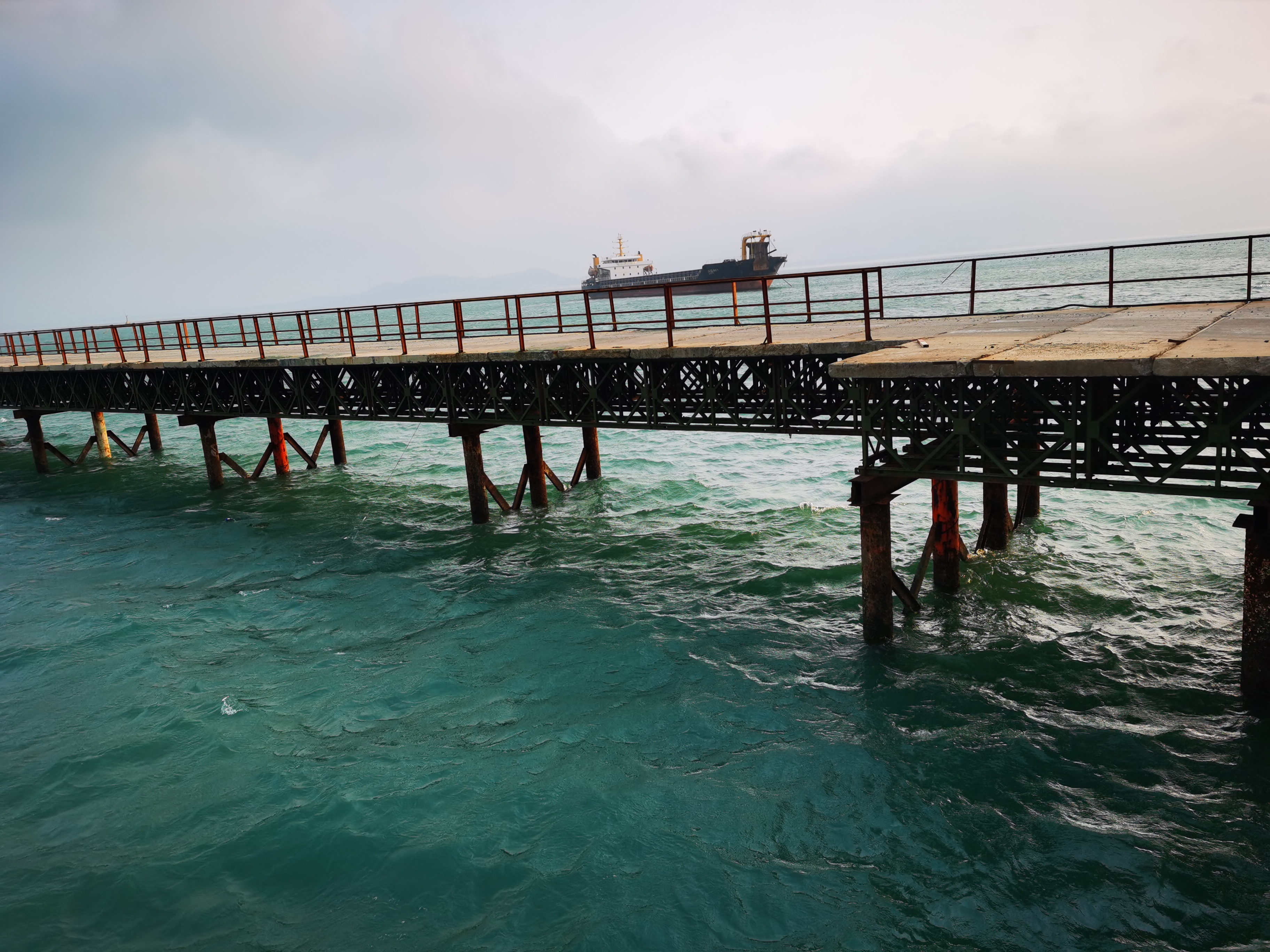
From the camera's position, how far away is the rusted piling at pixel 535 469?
20516mm

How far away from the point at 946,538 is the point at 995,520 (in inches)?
88.5

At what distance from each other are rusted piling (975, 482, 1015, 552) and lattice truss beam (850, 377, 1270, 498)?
8.35ft

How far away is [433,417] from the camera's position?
19.4 meters

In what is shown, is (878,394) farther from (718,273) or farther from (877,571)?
(718,273)

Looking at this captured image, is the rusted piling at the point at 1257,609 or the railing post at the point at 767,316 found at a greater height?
the railing post at the point at 767,316

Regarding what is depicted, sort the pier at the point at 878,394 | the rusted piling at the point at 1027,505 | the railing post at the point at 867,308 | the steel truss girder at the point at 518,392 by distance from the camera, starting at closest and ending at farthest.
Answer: the pier at the point at 878,394 → the railing post at the point at 867,308 → the steel truss girder at the point at 518,392 → the rusted piling at the point at 1027,505

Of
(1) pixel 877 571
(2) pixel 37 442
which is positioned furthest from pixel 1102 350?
(2) pixel 37 442

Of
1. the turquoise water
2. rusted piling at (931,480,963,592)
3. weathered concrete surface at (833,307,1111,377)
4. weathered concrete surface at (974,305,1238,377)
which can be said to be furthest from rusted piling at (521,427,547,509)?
weathered concrete surface at (974,305,1238,377)

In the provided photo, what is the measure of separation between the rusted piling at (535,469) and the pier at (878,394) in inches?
1.8

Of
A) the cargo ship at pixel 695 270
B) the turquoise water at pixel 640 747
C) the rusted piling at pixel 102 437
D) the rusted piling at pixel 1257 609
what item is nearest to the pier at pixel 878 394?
the rusted piling at pixel 1257 609

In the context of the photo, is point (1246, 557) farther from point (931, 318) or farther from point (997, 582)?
point (931, 318)

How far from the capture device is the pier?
9883 millimetres

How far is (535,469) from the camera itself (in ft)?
68.9

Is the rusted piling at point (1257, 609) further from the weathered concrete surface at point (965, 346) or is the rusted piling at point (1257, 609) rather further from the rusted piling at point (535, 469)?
the rusted piling at point (535, 469)
